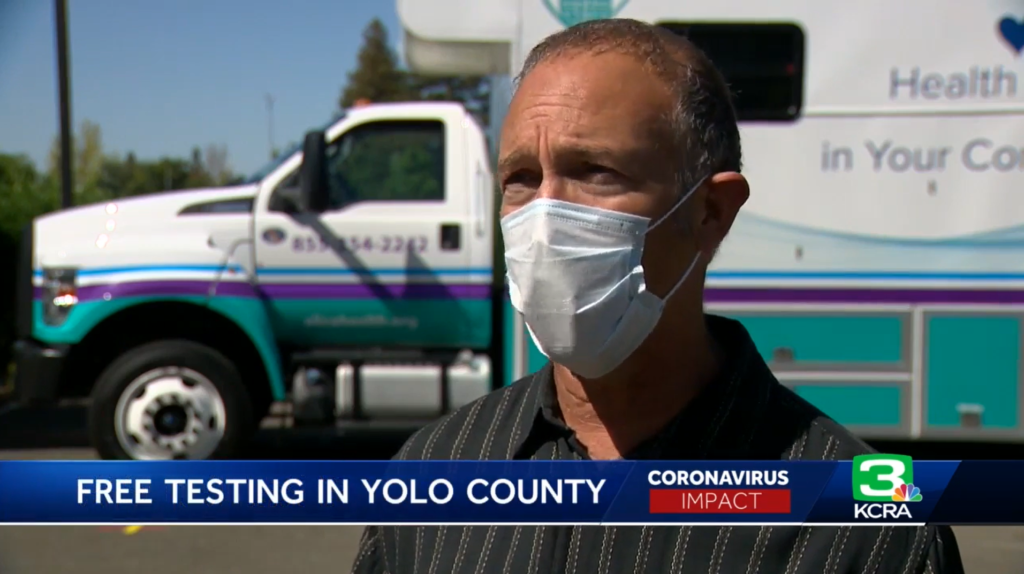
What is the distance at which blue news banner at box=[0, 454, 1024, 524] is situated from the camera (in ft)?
4.86

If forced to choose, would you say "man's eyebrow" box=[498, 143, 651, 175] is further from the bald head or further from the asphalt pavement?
the asphalt pavement

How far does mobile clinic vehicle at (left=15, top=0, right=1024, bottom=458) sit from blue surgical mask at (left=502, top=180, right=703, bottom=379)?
4.77m

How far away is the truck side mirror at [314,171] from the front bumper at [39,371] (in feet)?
6.00

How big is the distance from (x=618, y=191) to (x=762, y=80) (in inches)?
205

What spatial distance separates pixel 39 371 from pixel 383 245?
2287 millimetres

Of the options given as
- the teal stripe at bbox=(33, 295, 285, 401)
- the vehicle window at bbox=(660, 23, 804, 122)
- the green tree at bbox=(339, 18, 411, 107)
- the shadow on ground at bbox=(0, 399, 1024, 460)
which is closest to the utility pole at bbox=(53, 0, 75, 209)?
the shadow on ground at bbox=(0, 399, 1024, 460)

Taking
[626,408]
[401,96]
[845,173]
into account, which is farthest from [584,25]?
[401,96]

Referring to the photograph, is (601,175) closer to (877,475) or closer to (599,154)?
(599,154)

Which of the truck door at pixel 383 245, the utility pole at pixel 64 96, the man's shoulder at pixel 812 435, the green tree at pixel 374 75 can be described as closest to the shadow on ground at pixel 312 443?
the truck door at pixel 383 245

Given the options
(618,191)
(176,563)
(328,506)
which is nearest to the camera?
(618,191)

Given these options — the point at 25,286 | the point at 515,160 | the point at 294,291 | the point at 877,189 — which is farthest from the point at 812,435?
the point at 25,286

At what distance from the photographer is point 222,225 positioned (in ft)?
22.7

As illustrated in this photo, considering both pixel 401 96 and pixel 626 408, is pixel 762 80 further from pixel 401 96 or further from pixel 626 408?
pixel 401 96

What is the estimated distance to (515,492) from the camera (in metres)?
1.57
